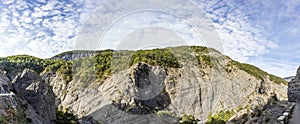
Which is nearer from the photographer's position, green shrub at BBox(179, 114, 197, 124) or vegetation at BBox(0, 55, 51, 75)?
green shrub at BBox(179, 114, 197, 124)

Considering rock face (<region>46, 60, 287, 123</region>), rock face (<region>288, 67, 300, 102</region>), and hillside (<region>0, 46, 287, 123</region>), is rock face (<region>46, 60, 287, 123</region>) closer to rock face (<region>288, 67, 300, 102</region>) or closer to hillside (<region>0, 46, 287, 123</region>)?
hillside (<region>0, 46, 287, 123</region>)

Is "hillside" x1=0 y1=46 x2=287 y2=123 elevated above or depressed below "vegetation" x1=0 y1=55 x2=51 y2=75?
below

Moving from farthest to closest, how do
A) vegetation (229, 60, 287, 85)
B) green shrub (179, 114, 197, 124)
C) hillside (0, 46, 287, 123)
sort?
vegetation (229, 60, 287, 85) < hillside (0, 46, 287, 123) < green shrub (179, 114, 197, 124)

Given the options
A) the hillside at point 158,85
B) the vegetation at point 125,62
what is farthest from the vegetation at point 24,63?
the hillside at point 158,85

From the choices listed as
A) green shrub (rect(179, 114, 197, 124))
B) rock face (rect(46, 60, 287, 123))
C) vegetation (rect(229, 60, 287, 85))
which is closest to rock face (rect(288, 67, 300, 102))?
green shrub (rect(179, 114, 197, 124))

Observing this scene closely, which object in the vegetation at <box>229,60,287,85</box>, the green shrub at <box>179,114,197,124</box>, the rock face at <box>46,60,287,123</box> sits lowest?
the green shrub at <box>179,114,197,124</box>

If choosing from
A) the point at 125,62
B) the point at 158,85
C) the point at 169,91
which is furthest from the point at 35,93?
the point at 169,91
